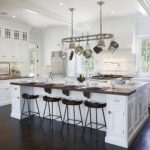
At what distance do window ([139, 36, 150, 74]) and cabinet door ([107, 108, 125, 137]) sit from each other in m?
3.74

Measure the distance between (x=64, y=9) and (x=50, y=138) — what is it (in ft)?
12.7

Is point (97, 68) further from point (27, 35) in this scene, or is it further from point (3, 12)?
point (3, 12)

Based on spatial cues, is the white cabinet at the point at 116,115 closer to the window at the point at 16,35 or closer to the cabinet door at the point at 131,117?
the cabinet door at the point at 131,117

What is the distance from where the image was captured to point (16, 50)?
7.26 m

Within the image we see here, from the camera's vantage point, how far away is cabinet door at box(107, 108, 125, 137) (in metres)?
3.40

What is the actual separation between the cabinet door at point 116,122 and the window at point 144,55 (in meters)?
3.74

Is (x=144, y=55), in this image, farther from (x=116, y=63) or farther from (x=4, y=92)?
(x=4, y=92)

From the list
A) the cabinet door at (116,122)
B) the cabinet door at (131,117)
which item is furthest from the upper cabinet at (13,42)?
the cabinet door at (131,117)

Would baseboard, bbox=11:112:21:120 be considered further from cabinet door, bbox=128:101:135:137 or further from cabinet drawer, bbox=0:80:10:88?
cabinet door, bbox=128:101:135:137

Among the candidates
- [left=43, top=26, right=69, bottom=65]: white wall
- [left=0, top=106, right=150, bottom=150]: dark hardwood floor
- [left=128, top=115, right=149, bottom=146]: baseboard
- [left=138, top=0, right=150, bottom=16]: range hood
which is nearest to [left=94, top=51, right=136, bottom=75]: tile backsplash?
[left=138, top=0, right=150, bottom=16]: range hood

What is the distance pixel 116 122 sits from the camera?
3.46 m

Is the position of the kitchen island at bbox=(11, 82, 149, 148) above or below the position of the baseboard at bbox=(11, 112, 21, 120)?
above

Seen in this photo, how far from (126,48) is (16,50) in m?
4.18

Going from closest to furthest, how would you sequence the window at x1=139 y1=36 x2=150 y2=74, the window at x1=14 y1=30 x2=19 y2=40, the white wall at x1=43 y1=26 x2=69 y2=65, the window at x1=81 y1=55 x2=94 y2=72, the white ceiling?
the white ceiling < the window at x1=139 y1=36 x2=150 y2=74 < the window at x1=14 y1=30 x2=19 y2=40 < the window at x1=81 y1=55 x2=94 y2=72 < the white wall at x1=43 y1=26 x2=69 y2=65
